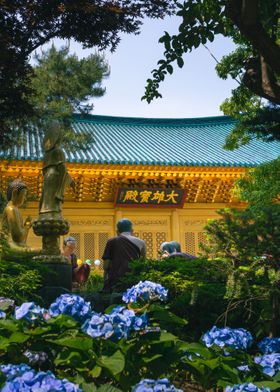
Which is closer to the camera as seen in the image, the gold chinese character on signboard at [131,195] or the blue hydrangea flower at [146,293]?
the blue hydrangea flower at [146,293]

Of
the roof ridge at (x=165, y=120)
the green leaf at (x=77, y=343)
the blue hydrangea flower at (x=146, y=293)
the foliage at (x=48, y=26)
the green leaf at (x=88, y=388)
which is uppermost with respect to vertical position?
the roof ridge at (x=165, y=120)

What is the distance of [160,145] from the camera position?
18.4 m

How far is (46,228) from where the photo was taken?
6.47 metres

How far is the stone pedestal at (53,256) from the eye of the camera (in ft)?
19.3

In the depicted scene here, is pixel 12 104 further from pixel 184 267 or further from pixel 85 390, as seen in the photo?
pixel 85 390

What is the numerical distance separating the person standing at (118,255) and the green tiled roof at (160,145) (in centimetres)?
738

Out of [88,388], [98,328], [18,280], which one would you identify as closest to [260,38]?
[98,328]

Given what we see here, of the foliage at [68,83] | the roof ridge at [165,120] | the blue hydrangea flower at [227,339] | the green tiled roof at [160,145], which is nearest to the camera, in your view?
the blue hydrangea flower at [227,339]

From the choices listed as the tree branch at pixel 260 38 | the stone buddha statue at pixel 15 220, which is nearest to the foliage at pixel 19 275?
the stone buddha statue at pixel 15 220

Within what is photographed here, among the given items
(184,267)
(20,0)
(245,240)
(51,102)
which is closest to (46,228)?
(184,267)

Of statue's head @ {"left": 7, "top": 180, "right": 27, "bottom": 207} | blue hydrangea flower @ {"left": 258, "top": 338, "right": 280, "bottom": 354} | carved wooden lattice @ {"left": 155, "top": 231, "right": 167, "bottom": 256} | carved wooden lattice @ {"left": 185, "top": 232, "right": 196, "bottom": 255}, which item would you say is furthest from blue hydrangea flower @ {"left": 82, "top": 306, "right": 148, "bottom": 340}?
carved wooden lattice @ {"left": 185, "top": 232, "right": 196, "bottom": 255}

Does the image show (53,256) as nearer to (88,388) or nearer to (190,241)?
(88,388)

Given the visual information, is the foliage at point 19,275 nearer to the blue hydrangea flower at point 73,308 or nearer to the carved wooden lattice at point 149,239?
the blue hydrangea flower at point 73,308

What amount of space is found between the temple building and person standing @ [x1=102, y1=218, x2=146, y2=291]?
7059mm
